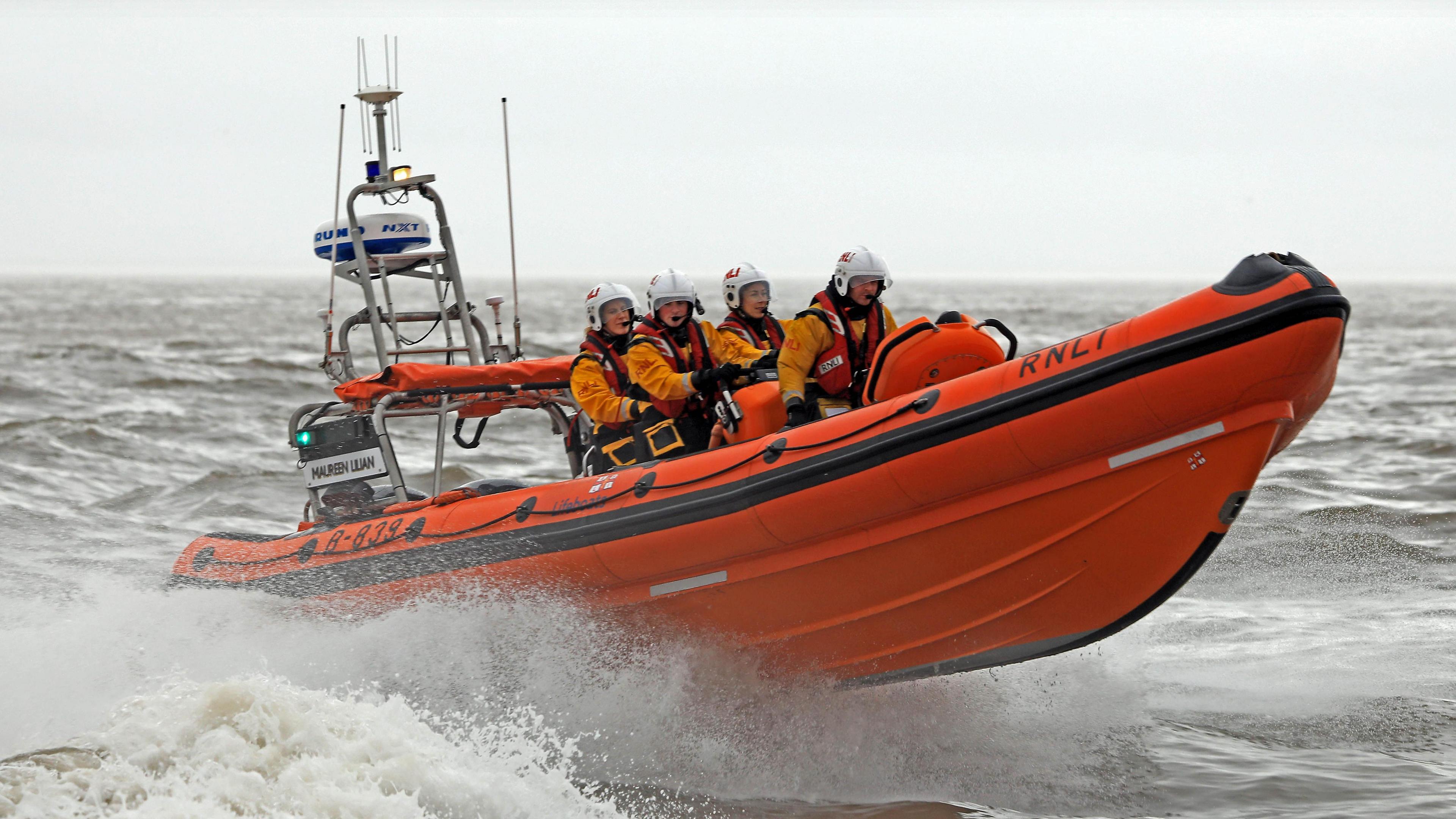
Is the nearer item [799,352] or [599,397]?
[799,352]

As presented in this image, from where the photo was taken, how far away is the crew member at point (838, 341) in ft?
15.9

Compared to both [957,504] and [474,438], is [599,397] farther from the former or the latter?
[957,504]

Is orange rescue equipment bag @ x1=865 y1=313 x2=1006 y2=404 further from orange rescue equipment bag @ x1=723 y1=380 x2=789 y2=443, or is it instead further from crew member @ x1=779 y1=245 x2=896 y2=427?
orange rescue equipment bag @ x1=723 y1=380 x2=789 y2=443

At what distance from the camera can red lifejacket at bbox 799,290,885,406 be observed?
4.91 metres

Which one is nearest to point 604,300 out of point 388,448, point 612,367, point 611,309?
point 611,309

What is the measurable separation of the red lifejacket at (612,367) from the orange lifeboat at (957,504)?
51 cm

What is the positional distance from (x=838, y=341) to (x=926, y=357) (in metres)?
0.55

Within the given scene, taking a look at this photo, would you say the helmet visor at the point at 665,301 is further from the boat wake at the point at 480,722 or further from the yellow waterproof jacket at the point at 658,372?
the boat wake at the point at 480,722

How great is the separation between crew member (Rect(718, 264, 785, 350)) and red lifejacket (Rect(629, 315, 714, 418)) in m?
0.24

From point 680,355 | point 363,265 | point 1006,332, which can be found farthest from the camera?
point 363,265

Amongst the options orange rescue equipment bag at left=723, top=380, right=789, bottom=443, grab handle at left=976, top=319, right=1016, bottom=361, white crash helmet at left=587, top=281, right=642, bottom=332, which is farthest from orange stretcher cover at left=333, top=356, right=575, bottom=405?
grab handle at left=976, top=319, right=1016, bottom=361

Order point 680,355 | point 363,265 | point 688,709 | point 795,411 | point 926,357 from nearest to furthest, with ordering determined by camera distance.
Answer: point 926,357
point 688,709
point 795,411
point 680,355
point 363,265

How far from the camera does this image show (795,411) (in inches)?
188

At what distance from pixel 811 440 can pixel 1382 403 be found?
40.7ft
